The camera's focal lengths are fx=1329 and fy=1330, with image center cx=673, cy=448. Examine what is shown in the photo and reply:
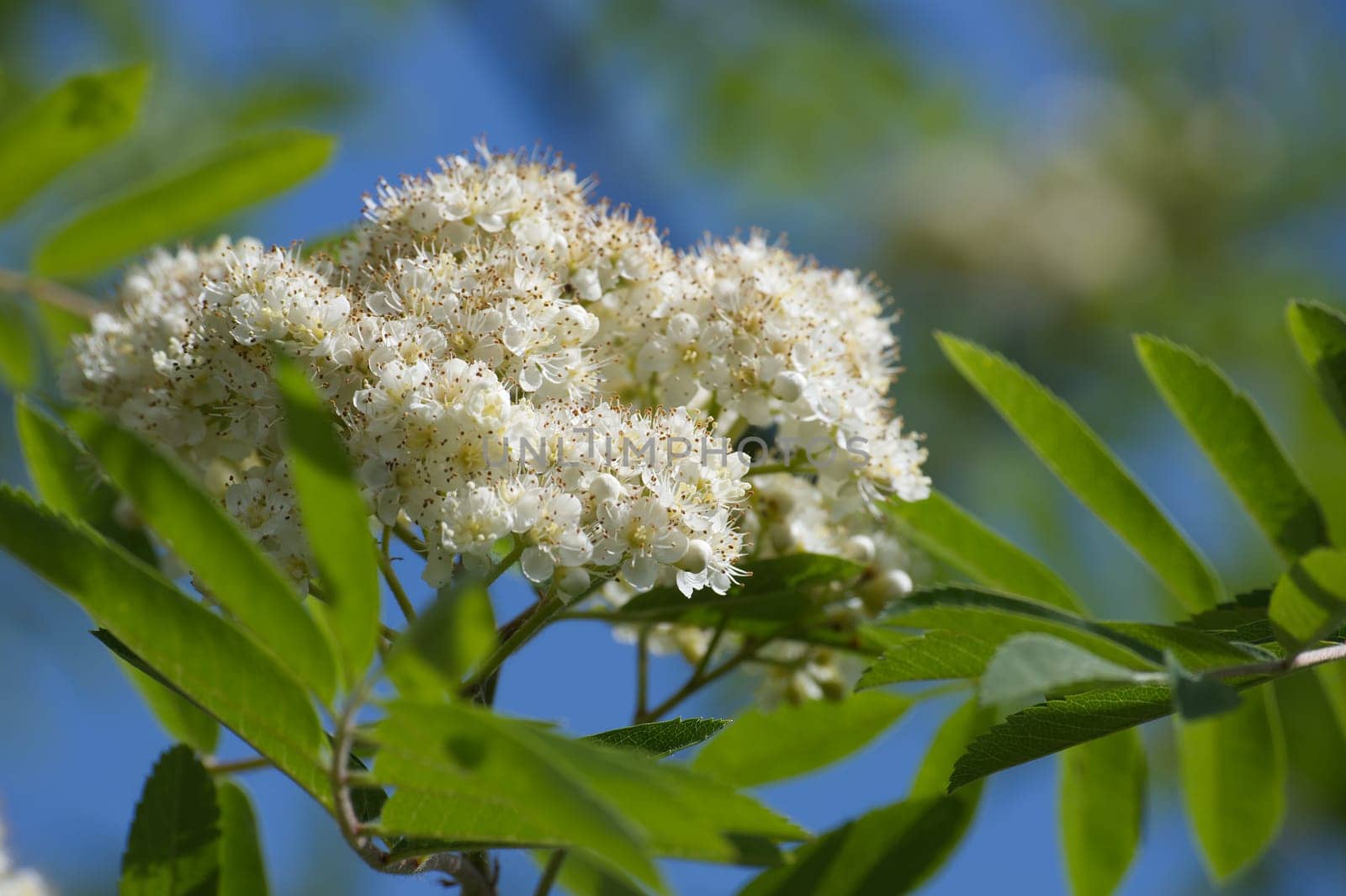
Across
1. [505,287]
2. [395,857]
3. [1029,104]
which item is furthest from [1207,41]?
[395,857]

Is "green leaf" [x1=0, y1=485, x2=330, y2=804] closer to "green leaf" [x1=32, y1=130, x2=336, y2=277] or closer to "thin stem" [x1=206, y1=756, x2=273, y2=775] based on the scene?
"thin stem" [x1=206, y1=756, x2=273, y2=775]

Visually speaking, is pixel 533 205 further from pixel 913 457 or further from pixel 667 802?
pixel 667 802

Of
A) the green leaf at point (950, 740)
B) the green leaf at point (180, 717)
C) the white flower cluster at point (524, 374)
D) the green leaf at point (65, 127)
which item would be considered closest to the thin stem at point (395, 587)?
the white flower cluster at point (524, 374)

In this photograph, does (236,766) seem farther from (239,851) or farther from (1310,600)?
(1310,600)

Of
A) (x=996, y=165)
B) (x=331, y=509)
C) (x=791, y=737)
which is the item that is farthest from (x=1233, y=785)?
(x=996, y=165)

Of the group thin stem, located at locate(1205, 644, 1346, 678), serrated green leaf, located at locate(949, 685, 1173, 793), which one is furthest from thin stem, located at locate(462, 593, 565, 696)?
thin stem, located at locate(1205, 644, 1346, 678)

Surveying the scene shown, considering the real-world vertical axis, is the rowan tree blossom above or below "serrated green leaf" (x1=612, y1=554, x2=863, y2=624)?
above
